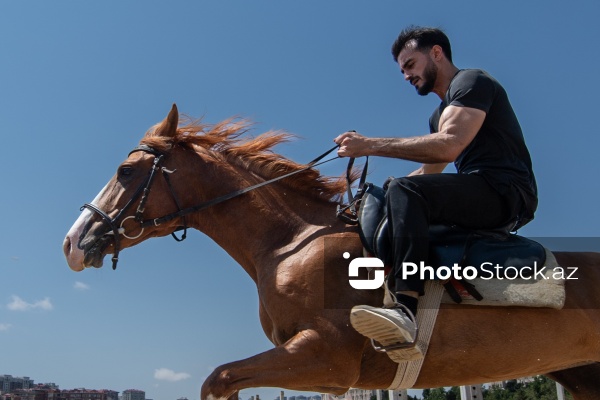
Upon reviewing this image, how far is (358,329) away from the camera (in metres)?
4.25

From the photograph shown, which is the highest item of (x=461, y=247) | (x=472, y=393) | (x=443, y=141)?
(x=443, y=141)

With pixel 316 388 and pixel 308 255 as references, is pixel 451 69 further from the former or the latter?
pixel 316 388

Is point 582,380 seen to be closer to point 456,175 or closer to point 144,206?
point 456,175

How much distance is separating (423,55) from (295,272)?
7.33 ft

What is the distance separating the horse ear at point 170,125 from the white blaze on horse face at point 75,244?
3.43 ft

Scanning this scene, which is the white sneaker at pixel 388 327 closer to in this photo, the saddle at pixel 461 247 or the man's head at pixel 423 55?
the saddle at pixel 461 247

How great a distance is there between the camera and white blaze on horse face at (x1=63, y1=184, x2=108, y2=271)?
5.24 metres

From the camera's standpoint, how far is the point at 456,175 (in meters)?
4.85

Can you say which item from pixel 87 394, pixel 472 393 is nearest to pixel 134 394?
pixel 87 394

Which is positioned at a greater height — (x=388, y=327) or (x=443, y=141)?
(x=443, y=141)

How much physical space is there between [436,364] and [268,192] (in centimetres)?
209

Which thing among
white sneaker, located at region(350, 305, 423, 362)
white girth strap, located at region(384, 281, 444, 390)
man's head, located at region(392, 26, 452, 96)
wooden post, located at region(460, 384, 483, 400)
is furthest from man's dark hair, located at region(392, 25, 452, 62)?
wooden post, located at region(460, 384, 483, 400)

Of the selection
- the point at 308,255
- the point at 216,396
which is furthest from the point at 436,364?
the point at 216,396

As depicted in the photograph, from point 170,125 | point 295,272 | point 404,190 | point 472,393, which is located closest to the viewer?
point 404,190
